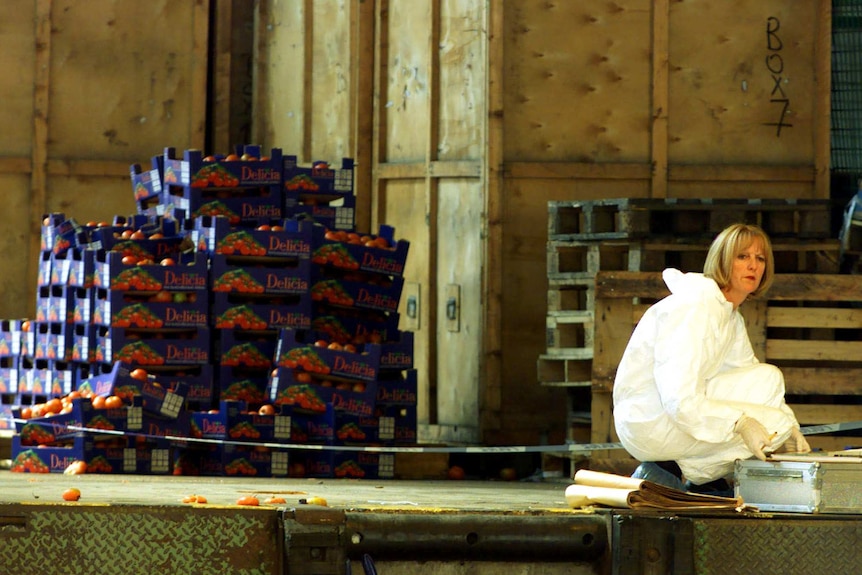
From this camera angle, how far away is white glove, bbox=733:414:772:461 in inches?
233

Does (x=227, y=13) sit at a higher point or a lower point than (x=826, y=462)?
higher

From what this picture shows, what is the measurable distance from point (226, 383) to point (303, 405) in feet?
2.15

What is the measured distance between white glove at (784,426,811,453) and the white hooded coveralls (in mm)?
56

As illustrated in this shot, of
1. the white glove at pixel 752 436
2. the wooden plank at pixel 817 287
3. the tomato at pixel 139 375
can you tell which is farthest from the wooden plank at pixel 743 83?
the white glove at pixel 752 436

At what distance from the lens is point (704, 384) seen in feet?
Result: 19.9

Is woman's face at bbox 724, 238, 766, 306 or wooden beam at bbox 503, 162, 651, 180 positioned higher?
wooden beam at bbox 503, 162, 651, 180

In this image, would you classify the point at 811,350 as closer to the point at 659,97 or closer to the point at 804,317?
the point at 804,317

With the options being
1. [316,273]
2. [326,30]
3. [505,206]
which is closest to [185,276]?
[316,273]

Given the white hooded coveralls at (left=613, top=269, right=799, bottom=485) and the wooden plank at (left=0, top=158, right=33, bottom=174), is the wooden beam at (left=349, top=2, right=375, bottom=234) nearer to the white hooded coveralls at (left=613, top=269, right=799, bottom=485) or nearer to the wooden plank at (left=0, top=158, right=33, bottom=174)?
the wooden plank at (left=0, top=158, right=33, bottom=174)

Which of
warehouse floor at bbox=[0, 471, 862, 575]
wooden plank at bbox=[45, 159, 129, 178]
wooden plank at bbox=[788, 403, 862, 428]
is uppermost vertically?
wooden plank at bbox=[45, 159, 129, 178]

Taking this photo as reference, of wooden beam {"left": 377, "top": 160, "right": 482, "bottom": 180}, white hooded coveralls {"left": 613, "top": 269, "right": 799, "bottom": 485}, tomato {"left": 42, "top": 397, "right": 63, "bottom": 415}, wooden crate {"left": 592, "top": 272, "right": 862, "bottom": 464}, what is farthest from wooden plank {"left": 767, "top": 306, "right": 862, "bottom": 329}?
tomato {"left": 42, "top": 397, "right": 63, "bottom": 415}

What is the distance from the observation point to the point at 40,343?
1119 centimetres

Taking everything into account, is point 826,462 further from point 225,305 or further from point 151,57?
point 151,57

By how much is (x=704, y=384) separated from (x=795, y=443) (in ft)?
1.82
